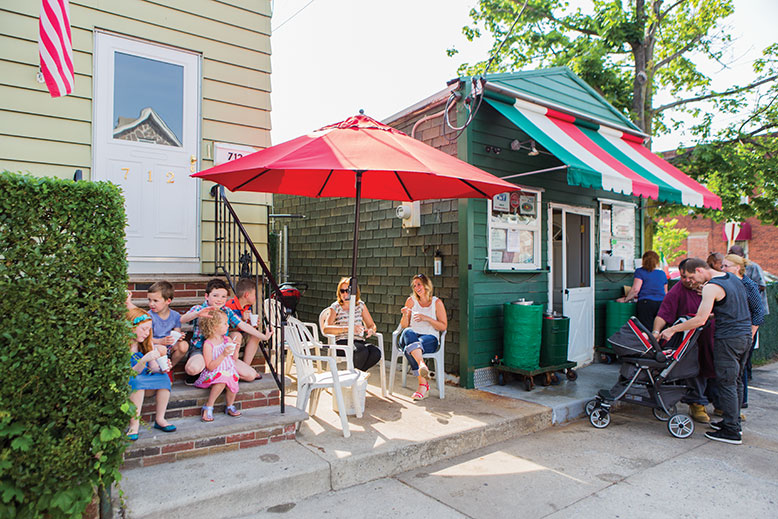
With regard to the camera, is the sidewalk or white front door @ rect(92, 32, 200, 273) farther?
white front door @ rect(92, 32, 200, 273)

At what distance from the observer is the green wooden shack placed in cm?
576

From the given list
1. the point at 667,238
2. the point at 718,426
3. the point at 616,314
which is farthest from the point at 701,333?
the point at 667,238

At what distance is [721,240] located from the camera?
22922mm

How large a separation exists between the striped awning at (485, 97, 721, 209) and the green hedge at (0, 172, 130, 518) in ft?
13.1

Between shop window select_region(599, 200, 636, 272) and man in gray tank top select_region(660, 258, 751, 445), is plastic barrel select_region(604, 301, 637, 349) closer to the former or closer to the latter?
shop window select_region(599, 200, 636, 272)

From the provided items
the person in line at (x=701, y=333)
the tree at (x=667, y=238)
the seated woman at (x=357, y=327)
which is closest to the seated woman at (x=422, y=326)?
the seated woman at (x=357, y=327)

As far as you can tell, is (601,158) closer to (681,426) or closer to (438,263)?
(438,263)

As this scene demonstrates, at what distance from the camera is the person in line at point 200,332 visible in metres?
3.81

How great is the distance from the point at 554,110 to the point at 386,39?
18.0 feet

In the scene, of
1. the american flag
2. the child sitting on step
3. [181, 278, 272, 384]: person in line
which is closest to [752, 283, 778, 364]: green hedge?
[181, 278, 272, 384]: person in line

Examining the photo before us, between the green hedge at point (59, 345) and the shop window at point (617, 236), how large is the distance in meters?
6.77

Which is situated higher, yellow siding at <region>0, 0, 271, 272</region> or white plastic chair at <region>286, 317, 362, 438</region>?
yellow siding at <region>0, 0, 271, 272</region>

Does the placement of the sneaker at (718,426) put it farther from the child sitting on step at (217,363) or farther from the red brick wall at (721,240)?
the red brick wall at (721,240)

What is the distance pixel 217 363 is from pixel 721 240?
82.2 ft
